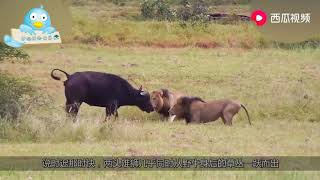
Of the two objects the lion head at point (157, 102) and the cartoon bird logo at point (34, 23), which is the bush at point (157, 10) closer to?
the cartoon bird logo at point (34, 23)

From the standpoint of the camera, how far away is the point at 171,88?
1418cm

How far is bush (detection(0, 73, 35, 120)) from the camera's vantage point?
10.6m

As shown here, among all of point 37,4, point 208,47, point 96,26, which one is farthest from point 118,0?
point 37,4

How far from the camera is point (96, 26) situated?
55.5 ft

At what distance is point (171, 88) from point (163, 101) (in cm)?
138

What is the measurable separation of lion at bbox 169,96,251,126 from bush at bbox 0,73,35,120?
95.5 inches

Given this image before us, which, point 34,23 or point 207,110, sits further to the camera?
point 34,23

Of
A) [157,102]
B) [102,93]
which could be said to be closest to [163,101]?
[157,102]

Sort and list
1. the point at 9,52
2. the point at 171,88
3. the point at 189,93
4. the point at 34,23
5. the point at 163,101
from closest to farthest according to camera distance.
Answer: the point at 9,52, the point at 163,101, the point at 34,23, the point at 189,93, the point at 171,88

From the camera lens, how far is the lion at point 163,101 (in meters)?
12.8

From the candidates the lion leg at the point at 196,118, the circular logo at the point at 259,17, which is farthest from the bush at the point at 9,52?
the circular logo at the point at 259,17

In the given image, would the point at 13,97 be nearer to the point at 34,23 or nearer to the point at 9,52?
the point at 9,52

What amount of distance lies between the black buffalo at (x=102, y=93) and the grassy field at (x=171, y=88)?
24 centimetres

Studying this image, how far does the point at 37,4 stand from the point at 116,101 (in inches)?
99.1
